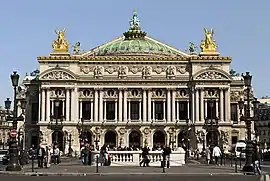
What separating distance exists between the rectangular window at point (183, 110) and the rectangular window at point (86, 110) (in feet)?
57.9

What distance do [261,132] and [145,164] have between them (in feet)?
384

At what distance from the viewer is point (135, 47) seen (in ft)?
388

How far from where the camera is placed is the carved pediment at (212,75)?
103125mm

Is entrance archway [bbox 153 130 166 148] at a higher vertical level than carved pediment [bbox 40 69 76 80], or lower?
lower

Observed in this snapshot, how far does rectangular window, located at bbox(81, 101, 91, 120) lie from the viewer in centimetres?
10469

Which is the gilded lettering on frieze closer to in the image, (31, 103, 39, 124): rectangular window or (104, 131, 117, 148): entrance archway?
(104, 131, 117, 148): entrance archway

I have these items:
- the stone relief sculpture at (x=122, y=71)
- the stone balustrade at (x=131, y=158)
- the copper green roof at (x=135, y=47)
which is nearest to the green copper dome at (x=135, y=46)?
the copper green roof at (x=135, y=47)

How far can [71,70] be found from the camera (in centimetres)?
10406

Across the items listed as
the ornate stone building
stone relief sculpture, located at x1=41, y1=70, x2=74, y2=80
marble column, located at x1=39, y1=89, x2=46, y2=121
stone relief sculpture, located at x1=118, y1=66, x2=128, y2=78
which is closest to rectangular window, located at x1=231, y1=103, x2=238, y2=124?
the ornate stone building

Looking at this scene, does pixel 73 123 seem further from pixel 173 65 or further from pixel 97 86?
pixel 173 65

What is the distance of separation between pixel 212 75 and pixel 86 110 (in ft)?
83.3

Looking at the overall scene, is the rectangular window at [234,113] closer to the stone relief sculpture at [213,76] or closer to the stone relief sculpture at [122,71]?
the stone relief sculpture at [213,76]

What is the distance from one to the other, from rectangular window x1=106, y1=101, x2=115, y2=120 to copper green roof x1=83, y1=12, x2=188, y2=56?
14793mm

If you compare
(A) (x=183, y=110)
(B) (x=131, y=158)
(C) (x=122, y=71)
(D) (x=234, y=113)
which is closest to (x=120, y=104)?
(C) (x=122, y=71)
